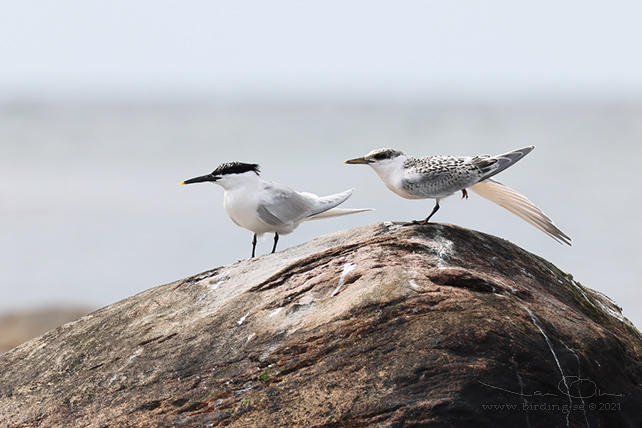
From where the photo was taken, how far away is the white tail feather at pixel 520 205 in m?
7.70

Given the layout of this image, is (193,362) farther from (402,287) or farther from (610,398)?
(610,398)

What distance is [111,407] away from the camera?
5801 millimetres

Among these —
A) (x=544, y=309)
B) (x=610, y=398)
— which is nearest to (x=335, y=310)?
(x=544, y=309)

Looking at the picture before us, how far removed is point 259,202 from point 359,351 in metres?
3.35

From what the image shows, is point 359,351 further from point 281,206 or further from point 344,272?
point 281,206

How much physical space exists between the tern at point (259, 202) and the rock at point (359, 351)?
1.53m

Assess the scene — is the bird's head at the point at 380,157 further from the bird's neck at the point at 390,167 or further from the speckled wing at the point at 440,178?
the speckled wing at the point at 440,178

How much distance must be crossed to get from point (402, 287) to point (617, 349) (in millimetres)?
1935

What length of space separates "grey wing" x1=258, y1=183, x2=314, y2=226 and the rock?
1507mm
